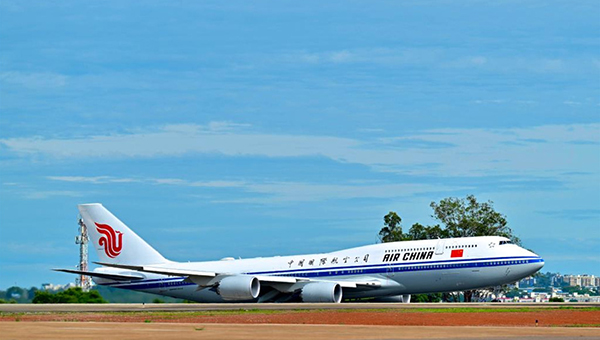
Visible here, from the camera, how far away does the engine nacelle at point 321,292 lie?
60125 mm

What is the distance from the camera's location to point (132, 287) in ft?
223

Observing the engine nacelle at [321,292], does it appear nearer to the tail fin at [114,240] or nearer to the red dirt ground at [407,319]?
the tail fin at [114,240]

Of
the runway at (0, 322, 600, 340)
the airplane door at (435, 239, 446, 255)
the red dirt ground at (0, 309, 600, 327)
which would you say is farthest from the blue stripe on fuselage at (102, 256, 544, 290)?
the runway at (0, 322, 600, 340)

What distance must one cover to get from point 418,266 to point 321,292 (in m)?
6.03

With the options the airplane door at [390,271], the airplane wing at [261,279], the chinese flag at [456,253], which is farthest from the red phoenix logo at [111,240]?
the chinese flag at [456,253]

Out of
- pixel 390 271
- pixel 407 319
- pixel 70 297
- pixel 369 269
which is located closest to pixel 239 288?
pixel 369 269

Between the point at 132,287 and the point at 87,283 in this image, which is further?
the point at 87,283

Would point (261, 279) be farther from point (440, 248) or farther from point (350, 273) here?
point (440, 248)

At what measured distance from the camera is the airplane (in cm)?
6031

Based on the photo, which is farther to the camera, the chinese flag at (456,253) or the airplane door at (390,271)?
the airplane door at (390,271)

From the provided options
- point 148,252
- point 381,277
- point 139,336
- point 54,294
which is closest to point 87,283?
point 54,294

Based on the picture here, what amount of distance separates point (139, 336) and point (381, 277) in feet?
125

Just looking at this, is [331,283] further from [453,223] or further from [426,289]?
[453,223]

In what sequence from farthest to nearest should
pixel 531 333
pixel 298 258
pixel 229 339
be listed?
pixel 298 258, pixel 531 333, pixel 229 339
